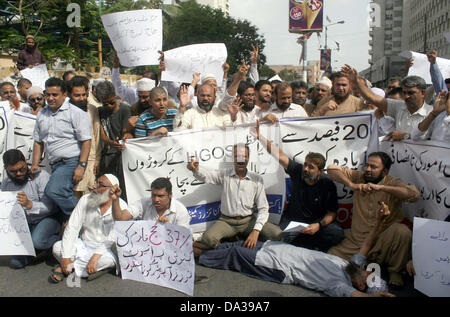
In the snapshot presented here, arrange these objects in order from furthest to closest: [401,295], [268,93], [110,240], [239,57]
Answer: [239,57], [268,93], [110,240], [401,295]

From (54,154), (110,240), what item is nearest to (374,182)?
(110,240)

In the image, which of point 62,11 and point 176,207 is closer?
point 176,207

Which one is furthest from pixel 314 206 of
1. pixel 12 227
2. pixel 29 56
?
pixel 29 56

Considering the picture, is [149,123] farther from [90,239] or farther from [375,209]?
[375,209]

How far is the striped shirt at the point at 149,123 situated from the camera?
185 inches

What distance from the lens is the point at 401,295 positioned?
352 centimetres

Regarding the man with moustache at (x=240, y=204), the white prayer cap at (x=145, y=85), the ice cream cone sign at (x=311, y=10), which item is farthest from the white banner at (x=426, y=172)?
the ice cream cone sign at (x=311, y=10)

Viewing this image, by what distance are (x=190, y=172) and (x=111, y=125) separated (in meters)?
1.12

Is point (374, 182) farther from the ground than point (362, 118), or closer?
closer

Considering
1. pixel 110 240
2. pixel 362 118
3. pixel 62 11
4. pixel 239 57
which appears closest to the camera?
pixel 110 240

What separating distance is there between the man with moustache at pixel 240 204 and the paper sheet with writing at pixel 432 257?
1.36 metres

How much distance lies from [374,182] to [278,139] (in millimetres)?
1267

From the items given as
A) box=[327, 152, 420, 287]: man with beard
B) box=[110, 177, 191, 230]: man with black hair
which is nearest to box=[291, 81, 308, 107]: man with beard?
box=[327, 152, 420, 287]: man with beard

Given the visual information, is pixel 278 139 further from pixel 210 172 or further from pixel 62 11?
pixel 62 11
